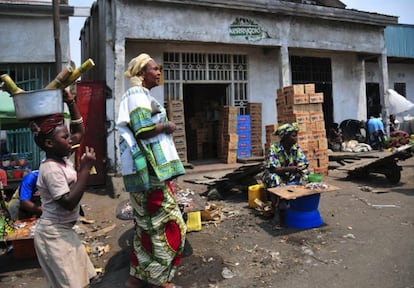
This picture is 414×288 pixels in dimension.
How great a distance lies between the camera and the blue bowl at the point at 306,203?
15.0 feet

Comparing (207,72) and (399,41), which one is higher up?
(399,41)

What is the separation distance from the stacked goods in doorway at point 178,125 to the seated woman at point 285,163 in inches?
173

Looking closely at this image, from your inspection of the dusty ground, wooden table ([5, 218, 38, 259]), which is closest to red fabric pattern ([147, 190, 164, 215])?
the dusty ground

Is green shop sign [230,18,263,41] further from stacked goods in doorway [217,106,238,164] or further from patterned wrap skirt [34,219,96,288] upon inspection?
patterned wrap skirt [34,219,96,288]

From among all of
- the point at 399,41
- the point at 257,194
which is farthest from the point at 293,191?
the point at 399,41

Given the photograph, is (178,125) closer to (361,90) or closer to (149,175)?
(149,175)

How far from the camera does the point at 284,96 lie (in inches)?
332

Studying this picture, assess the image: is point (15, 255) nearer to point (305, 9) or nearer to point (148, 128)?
point (148, 128)

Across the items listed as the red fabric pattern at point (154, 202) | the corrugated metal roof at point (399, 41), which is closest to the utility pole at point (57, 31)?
the red fabric pattern at point (154, 202)

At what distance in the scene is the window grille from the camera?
9.69m

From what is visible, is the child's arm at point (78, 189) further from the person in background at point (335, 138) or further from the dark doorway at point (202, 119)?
the person in background at point (335, 138)

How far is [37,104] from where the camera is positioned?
88.9 inches

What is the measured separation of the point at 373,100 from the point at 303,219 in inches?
490

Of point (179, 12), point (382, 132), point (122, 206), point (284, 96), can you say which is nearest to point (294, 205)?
point (122, 206)
